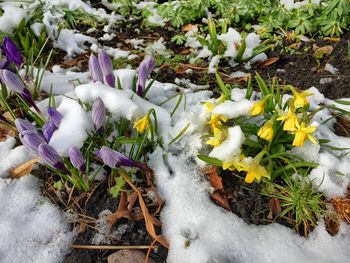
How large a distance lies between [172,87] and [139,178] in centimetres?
73

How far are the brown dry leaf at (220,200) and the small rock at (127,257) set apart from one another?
1.21 ft

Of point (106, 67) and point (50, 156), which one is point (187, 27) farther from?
point (50, 156)

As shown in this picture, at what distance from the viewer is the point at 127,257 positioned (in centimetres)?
137

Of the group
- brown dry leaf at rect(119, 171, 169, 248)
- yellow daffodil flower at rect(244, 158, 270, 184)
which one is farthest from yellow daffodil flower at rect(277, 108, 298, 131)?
brown dry leaf at rect(119, 171, 169, 248)

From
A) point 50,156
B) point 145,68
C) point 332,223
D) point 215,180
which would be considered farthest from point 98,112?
point 332,223

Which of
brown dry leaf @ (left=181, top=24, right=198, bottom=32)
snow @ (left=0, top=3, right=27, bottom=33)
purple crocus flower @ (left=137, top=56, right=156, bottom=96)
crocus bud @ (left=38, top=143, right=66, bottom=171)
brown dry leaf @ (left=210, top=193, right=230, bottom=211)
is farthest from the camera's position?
brown dry leaf @ (left=181, top=24, right=198, bottom=32)

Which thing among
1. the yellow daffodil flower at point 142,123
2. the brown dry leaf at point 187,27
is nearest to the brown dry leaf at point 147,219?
the yellow daffodil flower at point 142,123

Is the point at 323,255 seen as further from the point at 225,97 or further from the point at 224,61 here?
the point at 224,61

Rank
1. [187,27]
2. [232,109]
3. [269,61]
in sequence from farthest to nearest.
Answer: [187,27], [269,61], [232,109]

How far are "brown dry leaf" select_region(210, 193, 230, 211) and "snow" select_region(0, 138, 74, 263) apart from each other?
1.96ft

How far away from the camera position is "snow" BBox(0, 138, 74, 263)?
141cm

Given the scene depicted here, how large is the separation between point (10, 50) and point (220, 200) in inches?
43.9

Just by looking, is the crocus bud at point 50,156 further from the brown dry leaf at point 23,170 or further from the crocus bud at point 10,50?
the crocus bud at point 10,50

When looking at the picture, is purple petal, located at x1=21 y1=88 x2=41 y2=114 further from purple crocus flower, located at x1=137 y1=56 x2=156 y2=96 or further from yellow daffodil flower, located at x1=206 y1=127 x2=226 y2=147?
yellow daffodil flower, located at x1=206 y1=127 x2=226 y2=147
